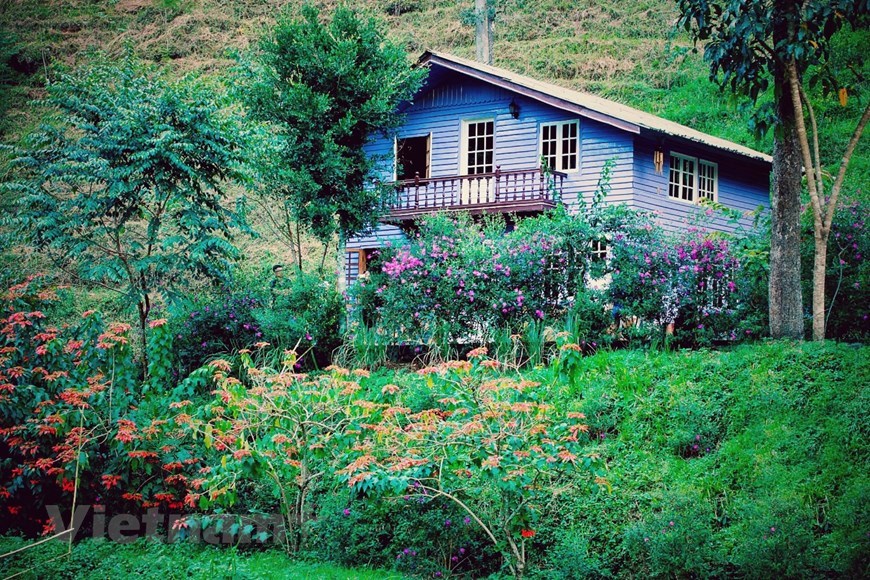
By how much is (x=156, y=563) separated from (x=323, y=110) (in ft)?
36.3

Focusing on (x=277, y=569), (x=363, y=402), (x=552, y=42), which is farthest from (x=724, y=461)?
(x=552, y=42)

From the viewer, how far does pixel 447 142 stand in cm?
2264

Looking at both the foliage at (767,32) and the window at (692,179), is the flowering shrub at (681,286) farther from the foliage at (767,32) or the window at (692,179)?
the window at (692,179)

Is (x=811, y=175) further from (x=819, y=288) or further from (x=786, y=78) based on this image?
(x=819, y=288)

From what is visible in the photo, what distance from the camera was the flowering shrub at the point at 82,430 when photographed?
399 inches

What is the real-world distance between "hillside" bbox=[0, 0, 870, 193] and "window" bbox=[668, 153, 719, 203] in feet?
25.9

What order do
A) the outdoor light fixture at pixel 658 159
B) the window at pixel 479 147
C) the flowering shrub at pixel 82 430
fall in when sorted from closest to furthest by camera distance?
1. the flowering shrub at pixel 82 430
2. the outdoor light fixture at pixel 658 159
3. the window at pixel 479 147

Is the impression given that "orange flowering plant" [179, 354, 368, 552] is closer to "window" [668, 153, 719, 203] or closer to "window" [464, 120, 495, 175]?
"window" [464, 120, 495, 175]

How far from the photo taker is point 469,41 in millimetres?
48312

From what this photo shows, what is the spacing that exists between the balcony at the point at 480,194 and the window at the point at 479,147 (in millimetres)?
612

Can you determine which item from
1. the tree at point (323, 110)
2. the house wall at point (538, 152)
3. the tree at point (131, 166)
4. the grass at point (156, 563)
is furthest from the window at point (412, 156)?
the grass at point (156, 563)

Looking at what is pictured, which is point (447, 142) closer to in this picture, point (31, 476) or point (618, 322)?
point (618, 322)

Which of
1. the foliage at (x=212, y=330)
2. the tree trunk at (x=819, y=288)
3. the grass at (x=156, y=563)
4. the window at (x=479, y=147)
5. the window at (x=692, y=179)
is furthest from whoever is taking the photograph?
the window at (x=479, y=147)

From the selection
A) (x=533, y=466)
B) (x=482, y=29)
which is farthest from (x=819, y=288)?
(x=482, y=29)
